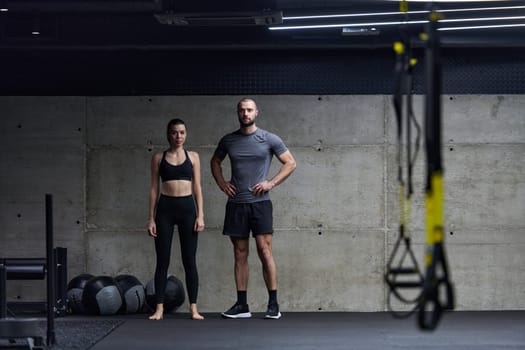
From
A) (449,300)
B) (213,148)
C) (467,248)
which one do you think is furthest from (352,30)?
(449,300)

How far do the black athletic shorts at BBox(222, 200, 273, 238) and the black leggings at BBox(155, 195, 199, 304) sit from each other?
0.27 meters

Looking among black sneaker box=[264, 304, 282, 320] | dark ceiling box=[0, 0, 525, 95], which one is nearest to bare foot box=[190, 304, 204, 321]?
black sneaker box=[264, 304, 282, 320]

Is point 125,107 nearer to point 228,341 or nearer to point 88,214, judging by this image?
point 88,214

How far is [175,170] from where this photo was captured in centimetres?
732

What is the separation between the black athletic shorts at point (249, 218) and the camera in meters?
7.30

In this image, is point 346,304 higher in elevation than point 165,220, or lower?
lower

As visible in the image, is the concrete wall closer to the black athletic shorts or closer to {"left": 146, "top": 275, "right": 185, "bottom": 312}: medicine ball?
{"left": 146, "top": 275, "right": 185, "bottom": 312}: medicine ball

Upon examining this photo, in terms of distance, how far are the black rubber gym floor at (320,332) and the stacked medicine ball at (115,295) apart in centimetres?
10

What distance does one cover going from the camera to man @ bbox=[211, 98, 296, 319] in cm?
728

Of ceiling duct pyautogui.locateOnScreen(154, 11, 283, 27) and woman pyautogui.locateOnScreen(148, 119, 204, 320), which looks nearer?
ceiling duct pyautogui.locateOnScreen(154, 11, 283, 27)

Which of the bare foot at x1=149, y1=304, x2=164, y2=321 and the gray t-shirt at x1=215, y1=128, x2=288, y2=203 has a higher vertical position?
the gray t-shirt at x1=215, y1=128, x2=288, y2=203

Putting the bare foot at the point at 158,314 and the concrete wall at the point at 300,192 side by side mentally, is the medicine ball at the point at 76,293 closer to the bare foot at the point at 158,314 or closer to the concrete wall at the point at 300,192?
the concrete wall at the point at 300,192

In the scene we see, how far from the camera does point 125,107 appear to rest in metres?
8.06

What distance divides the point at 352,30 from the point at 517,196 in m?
1.85
